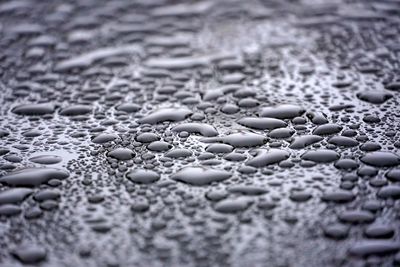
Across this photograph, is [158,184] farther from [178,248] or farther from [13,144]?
[13,144]

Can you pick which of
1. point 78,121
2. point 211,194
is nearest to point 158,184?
point 211,194

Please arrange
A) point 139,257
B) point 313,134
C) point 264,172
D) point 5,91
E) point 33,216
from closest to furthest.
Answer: point 139,257 < point 33,216 < point 264,172 < point 313,134 < point 5,91

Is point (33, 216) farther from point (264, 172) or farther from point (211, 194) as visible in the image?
point (264, 172)

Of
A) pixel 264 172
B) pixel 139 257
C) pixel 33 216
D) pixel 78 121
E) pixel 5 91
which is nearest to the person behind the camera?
pixel 139 257

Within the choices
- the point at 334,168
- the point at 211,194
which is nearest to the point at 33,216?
the point at 211,194

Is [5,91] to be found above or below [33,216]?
above

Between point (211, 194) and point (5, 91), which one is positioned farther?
point (5, 91)

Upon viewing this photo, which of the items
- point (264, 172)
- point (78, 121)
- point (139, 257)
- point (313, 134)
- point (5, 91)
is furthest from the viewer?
point (5, 91)
